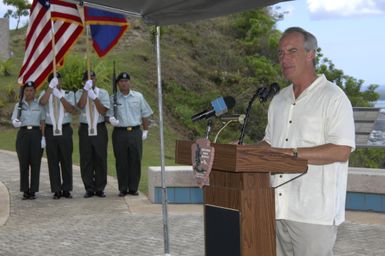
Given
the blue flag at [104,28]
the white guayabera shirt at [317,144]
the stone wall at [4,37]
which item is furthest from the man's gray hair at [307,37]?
the stone wall at [4,37]

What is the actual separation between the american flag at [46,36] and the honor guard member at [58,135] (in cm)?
60

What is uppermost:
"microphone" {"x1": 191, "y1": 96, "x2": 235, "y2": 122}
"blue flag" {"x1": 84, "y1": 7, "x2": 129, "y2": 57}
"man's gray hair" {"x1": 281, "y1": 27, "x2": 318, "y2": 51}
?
"blue flag" {"x1": 84, "y1": 7, "x2": 129, "y2": 57}

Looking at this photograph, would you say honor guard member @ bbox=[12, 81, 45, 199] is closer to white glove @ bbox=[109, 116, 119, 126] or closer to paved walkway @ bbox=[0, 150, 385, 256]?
paved walkway @ bbox=[0, 150, 385, 256]

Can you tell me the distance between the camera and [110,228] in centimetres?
808

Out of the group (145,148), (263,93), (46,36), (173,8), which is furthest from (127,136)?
(145,148)

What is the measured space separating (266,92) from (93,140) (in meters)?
7.08

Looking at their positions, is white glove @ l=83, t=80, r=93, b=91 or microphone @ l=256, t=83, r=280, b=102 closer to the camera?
microphone @ l=256, t=83, r=280, b=102

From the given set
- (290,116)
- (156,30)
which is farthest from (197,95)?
(290,116)

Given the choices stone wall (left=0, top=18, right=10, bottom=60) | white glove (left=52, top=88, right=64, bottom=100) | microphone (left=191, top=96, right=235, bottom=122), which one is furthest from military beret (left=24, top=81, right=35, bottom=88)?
stone wall (left=0, top=18, right=10, bottom=60)

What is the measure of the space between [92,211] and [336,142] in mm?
6277

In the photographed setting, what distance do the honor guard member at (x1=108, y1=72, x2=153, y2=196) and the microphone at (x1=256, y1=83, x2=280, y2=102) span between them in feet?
22.1

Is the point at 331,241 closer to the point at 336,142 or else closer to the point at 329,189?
the point at 329,189

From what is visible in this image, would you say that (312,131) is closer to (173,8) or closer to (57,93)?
(173,8)

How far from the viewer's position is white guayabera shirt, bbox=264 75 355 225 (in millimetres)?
3484
